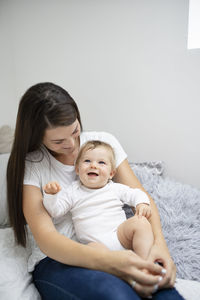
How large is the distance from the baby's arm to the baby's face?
0.40 feet

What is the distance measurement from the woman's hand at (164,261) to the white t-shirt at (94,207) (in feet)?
0.55

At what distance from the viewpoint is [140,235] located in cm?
97

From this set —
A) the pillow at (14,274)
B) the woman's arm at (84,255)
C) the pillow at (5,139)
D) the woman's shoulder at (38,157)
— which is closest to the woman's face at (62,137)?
the woman's shoulder at (38,157)

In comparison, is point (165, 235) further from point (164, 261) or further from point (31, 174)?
point (31, 174)

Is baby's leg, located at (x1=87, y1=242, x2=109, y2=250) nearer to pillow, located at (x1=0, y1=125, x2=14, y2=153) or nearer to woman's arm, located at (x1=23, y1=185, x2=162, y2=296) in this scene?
woman's arm, located at (x1=23, y1=185, x2=162, y2=296)

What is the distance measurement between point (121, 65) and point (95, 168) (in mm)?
864

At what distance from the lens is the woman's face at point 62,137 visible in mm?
1067

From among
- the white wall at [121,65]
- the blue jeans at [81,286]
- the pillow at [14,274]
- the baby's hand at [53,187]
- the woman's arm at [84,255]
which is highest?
the white wall at [121,65]

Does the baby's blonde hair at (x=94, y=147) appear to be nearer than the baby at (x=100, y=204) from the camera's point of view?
No

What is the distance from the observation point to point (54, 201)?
3.35ft

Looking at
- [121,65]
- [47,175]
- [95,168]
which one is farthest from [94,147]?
[121,65]

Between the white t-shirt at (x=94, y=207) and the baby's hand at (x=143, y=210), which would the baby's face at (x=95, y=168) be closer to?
the white t-shirt at (x=94, y=207)

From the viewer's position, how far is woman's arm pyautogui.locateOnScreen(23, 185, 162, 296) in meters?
0.84

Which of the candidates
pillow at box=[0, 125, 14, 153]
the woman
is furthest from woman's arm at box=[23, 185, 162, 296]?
pillow at box=[0, 125, 14, 153]
